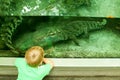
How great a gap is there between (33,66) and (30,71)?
43 millimetres

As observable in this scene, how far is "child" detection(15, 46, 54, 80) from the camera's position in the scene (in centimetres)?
296

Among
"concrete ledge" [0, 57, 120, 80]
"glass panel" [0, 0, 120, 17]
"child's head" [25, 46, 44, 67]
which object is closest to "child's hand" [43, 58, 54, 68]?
"concrete ledge" [0, 57, 120, 80]

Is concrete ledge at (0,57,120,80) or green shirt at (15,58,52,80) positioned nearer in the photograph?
green shirt at (15,58,52,80)

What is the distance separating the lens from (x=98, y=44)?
3326 millimetres

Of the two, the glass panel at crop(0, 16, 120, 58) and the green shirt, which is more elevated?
the glass panel at crop(0, 16, 120, 58)

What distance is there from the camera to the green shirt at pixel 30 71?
299 cm

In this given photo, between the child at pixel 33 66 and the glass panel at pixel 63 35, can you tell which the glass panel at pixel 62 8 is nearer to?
the glass panel at pixel 63 35

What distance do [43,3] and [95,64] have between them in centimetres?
64

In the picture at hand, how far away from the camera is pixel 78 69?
10.6 feet

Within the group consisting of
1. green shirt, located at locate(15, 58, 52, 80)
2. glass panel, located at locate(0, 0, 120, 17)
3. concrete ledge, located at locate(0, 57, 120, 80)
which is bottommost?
concrete ledge, located at locate(0, 57, 120, 80)

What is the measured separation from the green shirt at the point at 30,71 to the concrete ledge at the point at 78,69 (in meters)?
0.15

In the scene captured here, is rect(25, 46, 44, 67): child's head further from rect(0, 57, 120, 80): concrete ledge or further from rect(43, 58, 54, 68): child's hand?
rect(0, 57, 120, 80): concrete ledge

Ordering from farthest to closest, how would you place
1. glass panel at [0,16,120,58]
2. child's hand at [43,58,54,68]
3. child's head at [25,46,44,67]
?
glass panel at [0,16,120,58], child's hand at [43,58,54,68], child's head at [25,46,44,67]

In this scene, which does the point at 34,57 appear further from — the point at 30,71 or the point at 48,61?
the point at 48,61
